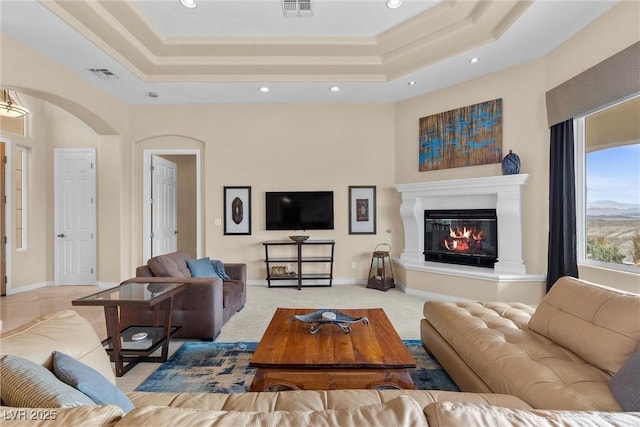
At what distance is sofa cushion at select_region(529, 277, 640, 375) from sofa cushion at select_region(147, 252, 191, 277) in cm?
326

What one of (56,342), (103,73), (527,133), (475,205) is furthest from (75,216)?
(527,133)

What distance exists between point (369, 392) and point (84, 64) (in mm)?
5044

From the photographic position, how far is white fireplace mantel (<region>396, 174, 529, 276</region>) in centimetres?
404

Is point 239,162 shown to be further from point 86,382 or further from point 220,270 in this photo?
point 86,382

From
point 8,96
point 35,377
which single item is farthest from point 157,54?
point 35,377

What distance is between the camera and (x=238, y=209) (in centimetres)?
548

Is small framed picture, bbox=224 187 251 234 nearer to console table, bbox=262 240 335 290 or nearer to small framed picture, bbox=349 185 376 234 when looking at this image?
console table, bbox=262 240 335 290

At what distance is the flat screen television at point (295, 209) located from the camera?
5.44m

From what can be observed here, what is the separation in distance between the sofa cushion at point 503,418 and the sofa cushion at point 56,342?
1.37 meters

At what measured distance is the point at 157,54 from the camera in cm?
414

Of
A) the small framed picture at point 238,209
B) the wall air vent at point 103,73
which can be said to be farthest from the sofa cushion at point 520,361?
the wall air vent at point 103,73

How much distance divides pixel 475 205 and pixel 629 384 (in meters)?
3.45

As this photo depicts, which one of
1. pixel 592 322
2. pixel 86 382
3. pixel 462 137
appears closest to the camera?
pixel 86 382

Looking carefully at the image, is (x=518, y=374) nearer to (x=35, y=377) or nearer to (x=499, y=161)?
(x=35, y=377)
